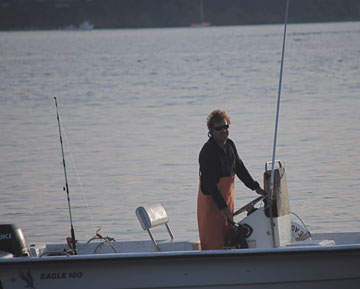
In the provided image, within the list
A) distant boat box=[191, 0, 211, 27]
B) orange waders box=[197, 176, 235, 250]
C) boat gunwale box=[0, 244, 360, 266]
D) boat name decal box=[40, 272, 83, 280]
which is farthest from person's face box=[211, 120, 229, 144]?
distant boat box=[191, 0, 211, 27]

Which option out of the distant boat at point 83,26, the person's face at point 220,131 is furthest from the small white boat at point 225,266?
the distant boat at point 83,26

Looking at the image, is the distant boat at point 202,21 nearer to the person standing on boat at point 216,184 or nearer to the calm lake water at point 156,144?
the calm lake water at point 156,144

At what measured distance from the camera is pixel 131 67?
38875mm

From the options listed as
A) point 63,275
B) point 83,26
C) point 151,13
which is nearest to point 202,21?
point 151,13

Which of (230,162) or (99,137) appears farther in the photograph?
(99,137)

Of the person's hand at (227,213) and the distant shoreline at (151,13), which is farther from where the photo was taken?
the distant shoreline at (151,13)

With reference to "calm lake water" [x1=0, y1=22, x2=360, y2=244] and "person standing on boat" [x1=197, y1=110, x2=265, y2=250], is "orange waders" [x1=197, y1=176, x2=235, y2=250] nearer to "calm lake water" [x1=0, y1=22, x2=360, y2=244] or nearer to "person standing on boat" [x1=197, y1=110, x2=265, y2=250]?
"person standing on boat" [x1=197, y1=110, x2=265, y2=250]

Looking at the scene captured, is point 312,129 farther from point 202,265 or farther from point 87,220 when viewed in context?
point 202,265

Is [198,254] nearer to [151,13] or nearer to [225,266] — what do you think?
[225,266]

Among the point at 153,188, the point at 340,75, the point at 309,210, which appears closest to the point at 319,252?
the point at 309,210

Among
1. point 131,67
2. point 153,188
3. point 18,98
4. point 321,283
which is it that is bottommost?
point 321,283

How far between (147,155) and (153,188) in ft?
8.50

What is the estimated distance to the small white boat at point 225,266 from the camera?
589 cm

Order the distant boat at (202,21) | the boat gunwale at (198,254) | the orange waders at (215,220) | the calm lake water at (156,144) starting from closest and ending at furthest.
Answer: the boat gunwale at (198,254)
the orange waders at (215,220)
the calm lake water at (156,144)
the distant boat at (202,21)
